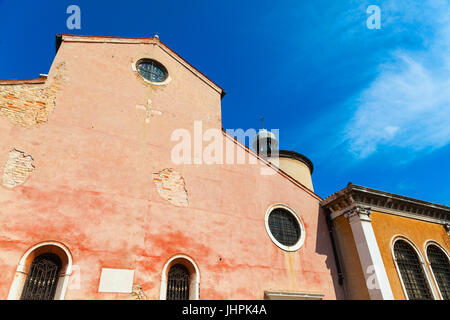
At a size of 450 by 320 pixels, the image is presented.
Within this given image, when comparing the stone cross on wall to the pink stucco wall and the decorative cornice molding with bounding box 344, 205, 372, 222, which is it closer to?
the pink stucco wall

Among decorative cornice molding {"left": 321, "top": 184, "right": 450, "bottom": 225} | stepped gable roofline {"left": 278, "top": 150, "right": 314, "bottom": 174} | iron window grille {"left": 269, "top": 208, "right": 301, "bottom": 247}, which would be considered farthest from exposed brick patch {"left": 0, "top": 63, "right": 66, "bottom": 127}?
stepped gable roofline {"left": 278, "top": 150, "right": 314, "bottom": 174}

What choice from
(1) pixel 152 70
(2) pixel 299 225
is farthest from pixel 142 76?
(2) pixel 299 225

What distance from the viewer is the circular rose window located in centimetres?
867

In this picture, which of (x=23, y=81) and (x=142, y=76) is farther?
(x=142, y=76)

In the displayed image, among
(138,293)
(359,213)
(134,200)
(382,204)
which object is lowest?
(138,293)

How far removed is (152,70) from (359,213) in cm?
791

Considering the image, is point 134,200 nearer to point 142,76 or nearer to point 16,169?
point 16,169

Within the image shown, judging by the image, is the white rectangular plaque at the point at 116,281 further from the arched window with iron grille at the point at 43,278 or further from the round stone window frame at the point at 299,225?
the round stone window frame at the point at 299,225

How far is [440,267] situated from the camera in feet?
31.9

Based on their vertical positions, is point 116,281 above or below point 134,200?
below

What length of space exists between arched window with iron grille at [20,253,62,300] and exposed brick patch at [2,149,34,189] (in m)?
1.60

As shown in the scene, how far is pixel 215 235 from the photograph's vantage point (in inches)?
305

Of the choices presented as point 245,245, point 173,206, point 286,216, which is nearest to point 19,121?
point 173,206

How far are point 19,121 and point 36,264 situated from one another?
3186 millimetres
